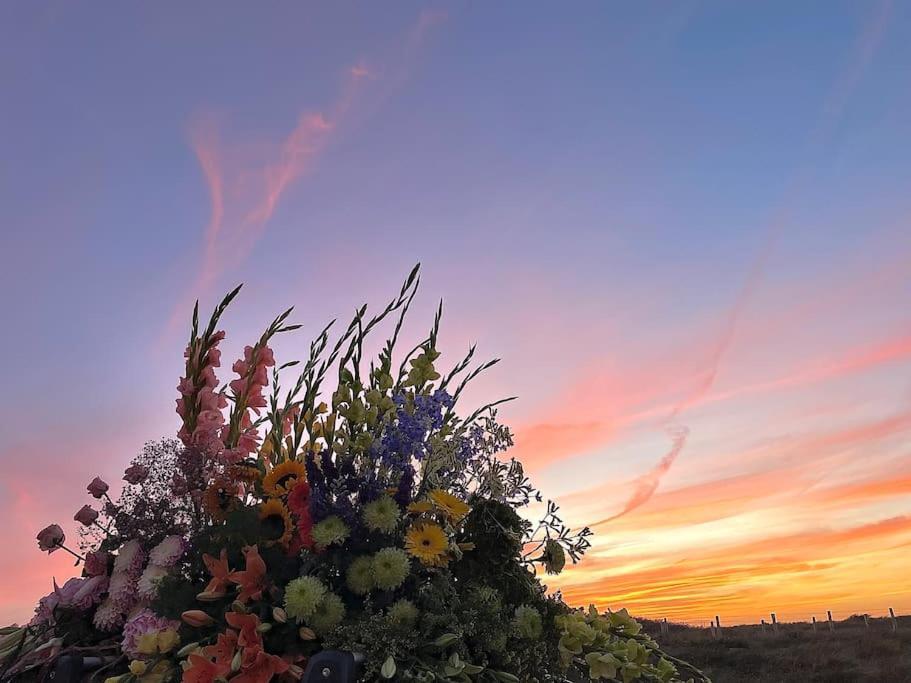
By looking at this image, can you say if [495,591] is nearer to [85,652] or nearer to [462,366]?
[462,366]

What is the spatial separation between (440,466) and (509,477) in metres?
0.31

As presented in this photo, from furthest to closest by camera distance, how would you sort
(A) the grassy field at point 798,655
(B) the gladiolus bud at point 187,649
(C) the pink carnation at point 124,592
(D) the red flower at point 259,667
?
(A) the grassy field at point 798,655 < (C) the pink carnation at point 124,592 < (B) the gladiolus bud at point 187,649 < (D) the red flower at point 259,667

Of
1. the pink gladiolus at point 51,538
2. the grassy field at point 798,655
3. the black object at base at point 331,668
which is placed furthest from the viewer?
the grassy field at point 798,655

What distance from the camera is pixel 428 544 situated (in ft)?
7.47

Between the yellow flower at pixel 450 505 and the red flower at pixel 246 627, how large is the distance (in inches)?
24.9

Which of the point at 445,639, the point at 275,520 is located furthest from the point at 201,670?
the point at 445,639

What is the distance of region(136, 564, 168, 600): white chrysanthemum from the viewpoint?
248 centimetres

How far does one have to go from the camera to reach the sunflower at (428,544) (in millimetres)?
2248

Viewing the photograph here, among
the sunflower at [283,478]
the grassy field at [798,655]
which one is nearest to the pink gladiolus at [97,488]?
the sunflower at [283,478]

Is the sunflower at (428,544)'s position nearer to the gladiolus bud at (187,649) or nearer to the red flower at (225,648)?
the red flower at (225,648)

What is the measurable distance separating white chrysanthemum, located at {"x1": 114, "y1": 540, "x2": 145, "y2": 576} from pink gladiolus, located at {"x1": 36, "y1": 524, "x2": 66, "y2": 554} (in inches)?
19.5

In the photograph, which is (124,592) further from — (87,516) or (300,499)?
(300,499)

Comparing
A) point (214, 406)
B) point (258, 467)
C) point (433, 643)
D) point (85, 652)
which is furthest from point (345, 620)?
point (214, 406)

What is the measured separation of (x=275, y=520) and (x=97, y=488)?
1.08 m
